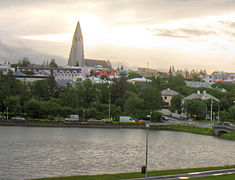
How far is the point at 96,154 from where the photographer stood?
1411 inches

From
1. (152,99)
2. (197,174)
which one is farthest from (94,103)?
(197,174)

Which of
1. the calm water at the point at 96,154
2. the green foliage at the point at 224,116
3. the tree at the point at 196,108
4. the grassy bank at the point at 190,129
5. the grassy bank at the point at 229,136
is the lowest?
the calm water at the point at 96,154

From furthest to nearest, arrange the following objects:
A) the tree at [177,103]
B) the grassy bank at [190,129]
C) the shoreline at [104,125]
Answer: the tree at [177,103] < the shoreline at [104,125] < the grassy bank at [190,129]

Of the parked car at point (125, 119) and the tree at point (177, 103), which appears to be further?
the tree at point (177, 103)

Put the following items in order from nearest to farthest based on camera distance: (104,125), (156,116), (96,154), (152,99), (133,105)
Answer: (96,154) < (104,125) < (156,116) < (133,105) < (152,99)

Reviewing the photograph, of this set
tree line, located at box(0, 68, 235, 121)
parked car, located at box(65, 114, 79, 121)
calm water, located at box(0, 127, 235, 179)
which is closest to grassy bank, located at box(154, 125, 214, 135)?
calm water, located at box(0, 127, 235, 179)

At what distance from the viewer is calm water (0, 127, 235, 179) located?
1144 inches

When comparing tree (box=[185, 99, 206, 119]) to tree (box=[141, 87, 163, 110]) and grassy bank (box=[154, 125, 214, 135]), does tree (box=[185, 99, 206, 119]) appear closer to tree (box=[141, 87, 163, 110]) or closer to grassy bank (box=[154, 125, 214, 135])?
tree (box=[141, 87, 163, 110])

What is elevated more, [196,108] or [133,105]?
[133,105]

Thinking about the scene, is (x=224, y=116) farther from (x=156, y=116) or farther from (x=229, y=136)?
(x=229, y=136)

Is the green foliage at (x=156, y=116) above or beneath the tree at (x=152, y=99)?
beneath

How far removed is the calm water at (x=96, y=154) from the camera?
1144 inches

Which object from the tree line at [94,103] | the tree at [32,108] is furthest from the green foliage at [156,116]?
the tree at [32,108]

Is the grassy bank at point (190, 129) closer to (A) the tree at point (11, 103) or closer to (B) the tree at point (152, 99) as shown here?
(B) the tree at point (152, 99)
